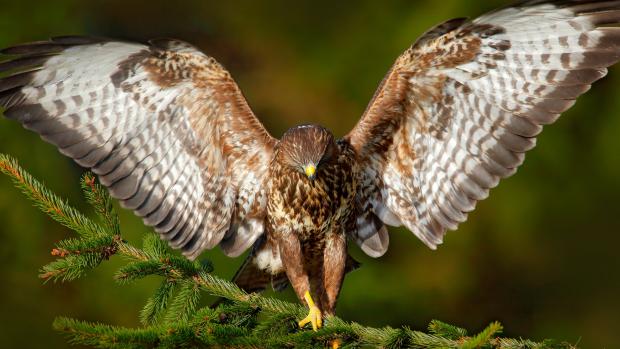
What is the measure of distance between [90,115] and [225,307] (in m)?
1.46

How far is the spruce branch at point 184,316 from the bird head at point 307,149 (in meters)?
0.73

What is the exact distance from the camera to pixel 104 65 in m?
4.80

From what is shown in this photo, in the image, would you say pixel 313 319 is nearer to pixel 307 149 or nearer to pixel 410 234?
pixel 307 149

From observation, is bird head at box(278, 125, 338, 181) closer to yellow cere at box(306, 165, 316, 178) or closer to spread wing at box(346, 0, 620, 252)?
yellow cere at box(306, 165, 316, 178)

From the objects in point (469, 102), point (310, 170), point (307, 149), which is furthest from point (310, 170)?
point (469, 102)

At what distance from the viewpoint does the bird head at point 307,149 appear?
4.74m

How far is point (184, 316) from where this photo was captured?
4160mm

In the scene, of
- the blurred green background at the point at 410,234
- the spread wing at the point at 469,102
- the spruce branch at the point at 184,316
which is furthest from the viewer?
the blurred green background at the point at 410,234

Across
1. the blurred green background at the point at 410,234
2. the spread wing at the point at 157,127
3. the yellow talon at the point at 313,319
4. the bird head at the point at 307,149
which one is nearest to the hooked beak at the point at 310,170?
the bird head at the point at 307,149

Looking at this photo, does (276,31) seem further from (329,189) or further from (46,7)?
(329,189)

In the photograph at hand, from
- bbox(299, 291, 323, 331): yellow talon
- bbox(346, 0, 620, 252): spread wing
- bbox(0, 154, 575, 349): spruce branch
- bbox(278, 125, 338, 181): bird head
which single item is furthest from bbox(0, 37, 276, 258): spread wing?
bbox(299, 291, 323, 331): yellow talon

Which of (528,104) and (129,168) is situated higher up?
(528,104)

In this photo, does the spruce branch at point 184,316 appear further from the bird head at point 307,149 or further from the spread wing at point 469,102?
the spread wing at point 469,102

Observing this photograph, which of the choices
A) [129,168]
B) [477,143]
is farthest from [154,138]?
[477,143]
